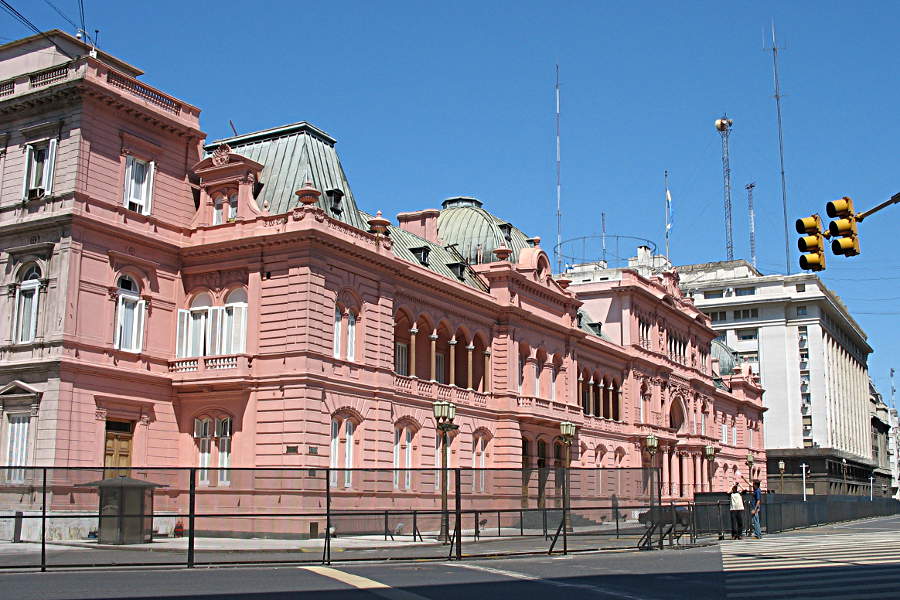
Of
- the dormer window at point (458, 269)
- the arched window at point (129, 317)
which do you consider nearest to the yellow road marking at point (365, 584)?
the arched window at point (129, 317)

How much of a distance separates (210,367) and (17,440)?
7.10 metres

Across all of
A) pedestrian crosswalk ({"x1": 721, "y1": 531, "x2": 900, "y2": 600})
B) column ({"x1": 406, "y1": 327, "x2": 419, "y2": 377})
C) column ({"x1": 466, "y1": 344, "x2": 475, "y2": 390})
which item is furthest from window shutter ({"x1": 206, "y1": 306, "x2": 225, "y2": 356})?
pedestrian crosswalk ({"x1": 721, "y1": 531, "x2": 900, "y2": 600})

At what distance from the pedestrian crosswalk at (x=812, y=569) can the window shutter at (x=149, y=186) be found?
2380 centimetres

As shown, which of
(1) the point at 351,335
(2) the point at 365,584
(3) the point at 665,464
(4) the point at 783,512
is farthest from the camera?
(3) the point at 665,464

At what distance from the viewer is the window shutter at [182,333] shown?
39.2m

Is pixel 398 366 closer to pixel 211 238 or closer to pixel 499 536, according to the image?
pixel 211 238

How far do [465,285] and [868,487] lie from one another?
11652 cm

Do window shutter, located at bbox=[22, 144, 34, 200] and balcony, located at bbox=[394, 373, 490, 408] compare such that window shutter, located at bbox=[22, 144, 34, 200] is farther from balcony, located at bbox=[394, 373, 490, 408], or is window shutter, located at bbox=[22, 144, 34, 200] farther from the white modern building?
the white modern building

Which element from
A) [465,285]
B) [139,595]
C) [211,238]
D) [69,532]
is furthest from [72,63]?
[139,595]

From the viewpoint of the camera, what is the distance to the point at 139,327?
37.7 meters

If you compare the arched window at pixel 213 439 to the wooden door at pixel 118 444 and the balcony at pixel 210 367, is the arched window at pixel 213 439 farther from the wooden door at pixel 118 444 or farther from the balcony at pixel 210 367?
the wooden door at pixel 118 444

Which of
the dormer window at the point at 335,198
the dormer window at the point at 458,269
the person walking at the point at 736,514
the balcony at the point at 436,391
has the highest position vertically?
the dormer window at the point at 335,198

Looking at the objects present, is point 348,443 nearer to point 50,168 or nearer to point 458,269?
point 458,269

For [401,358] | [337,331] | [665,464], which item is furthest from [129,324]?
[665,464]
